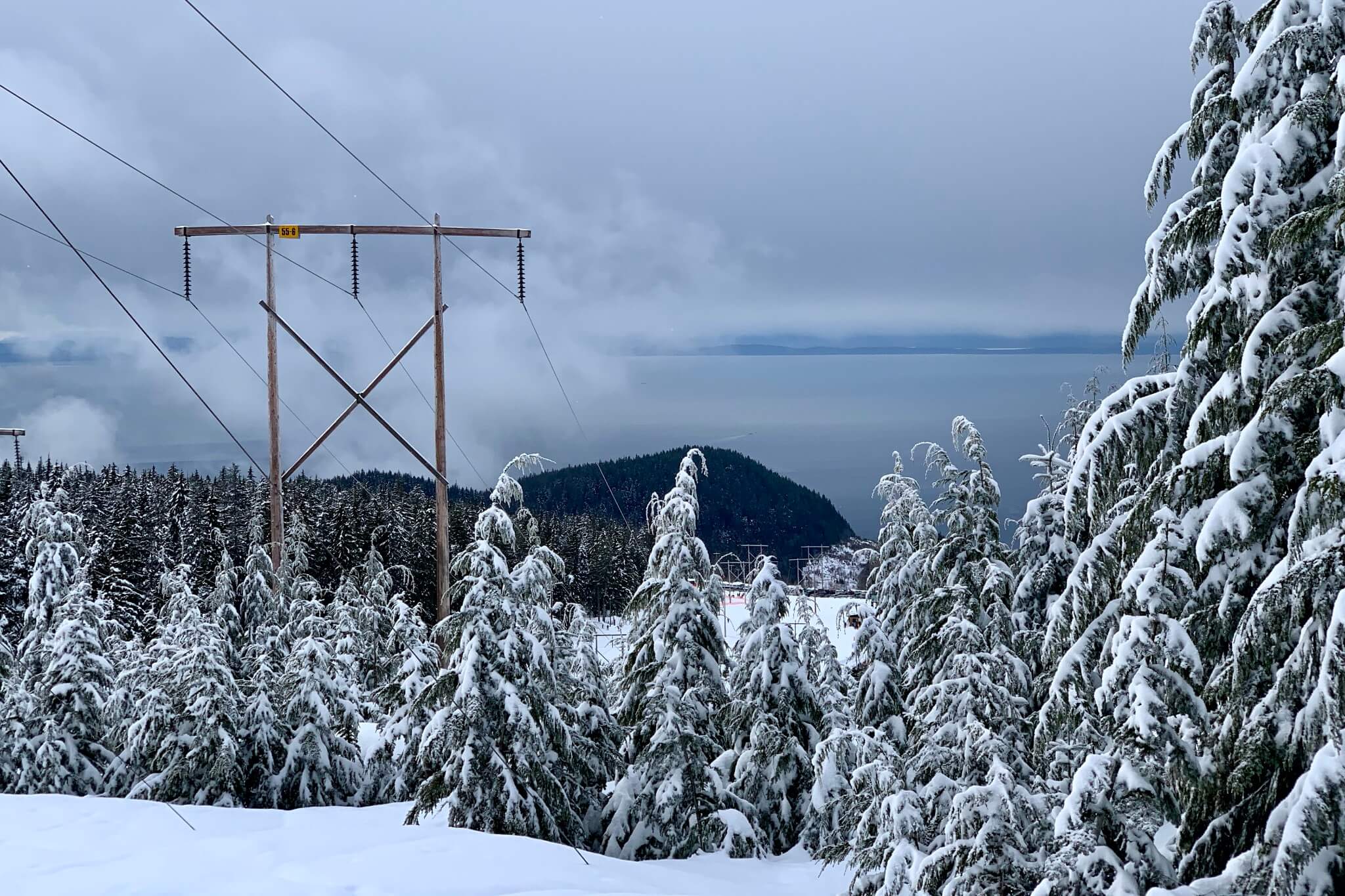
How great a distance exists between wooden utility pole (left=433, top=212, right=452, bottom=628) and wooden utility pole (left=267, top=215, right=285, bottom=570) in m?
3.05

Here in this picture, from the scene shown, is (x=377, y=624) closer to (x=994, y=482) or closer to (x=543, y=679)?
(x=543, y=679)

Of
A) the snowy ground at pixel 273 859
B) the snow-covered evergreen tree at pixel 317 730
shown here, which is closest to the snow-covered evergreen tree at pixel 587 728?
the snowy ground at pixel 273 859

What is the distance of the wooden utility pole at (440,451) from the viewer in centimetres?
1662

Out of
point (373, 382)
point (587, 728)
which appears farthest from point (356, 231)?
point (587, 728)

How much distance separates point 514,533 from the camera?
16484mm

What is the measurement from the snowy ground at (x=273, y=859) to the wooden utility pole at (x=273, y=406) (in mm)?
5988

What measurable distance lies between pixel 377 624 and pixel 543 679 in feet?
51.8

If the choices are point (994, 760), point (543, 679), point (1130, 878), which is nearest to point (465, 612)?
point (543, 679)

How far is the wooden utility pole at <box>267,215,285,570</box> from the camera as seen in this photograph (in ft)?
58.8

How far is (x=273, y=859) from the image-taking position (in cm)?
1022

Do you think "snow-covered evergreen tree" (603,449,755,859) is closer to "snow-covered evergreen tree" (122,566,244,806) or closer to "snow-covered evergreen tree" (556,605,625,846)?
"snow-covered evergreen tree" (556,605,625,846)

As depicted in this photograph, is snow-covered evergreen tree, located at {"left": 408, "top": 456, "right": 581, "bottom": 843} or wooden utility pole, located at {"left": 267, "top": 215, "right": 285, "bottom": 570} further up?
wooden utility pole, located at {"left": 267, "top": 215, "right": 285, "bottom": 570}

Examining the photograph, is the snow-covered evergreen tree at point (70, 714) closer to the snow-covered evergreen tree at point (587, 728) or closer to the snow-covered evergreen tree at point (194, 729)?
the snow-covered evergreen tree at point (194, 729)

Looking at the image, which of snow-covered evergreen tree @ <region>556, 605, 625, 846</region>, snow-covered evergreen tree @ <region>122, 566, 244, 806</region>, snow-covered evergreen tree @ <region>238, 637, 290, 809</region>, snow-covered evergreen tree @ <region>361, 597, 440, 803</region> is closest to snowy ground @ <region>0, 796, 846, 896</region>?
snow-covered evergreen tree @ <region>361, 597, 440, 803</region>
